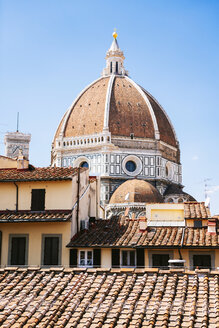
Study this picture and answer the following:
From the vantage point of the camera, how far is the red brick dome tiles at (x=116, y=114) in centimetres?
7188

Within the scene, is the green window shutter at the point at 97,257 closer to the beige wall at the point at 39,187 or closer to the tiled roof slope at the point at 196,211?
the beige wall at the point at 39,187

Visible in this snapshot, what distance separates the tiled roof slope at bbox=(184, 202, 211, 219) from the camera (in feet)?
68.9

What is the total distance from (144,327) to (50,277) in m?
3.27

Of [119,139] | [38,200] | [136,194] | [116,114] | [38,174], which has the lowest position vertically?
[38,200]

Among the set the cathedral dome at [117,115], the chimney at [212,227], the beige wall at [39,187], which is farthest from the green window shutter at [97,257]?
the cathedral dome at [117,115]

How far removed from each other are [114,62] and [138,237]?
6749 centimetres

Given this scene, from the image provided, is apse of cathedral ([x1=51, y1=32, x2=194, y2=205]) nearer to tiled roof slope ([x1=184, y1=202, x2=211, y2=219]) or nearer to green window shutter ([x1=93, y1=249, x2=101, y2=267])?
tiled roof slope ([x1=184, y1=202, x2=211, y2=219])

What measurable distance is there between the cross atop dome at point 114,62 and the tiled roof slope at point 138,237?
211 feet

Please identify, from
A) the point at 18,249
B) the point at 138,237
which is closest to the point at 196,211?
the point at 138,237

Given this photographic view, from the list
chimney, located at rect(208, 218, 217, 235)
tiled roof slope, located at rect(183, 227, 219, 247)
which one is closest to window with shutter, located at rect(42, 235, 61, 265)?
tiled roof slope, located at rect(183, 227, 219, 247)

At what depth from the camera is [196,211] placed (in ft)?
71.6

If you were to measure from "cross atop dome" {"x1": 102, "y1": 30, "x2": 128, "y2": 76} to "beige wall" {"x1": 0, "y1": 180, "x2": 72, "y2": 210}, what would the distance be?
64.3 m

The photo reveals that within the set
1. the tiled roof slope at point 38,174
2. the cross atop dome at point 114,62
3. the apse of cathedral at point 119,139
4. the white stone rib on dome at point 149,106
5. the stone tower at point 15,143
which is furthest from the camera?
the cross atop dome at point 114,62

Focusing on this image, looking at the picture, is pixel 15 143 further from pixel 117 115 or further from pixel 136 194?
pixel 136 194
